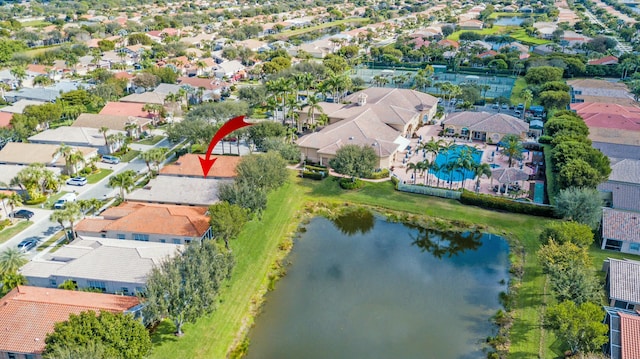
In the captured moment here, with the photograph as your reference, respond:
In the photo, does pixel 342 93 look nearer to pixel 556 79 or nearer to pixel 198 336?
pixel 556 79

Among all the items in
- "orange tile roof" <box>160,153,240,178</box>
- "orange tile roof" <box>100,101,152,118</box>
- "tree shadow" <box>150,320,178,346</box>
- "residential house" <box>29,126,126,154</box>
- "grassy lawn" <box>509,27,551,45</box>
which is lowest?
"tree shadow" <box>150,320,178,346</box>

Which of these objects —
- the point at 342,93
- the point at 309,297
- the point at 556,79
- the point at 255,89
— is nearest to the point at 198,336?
the point at 309,297

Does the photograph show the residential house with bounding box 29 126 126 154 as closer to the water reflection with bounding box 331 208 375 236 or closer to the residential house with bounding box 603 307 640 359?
the water reflection with bounding box 331 208 375 236

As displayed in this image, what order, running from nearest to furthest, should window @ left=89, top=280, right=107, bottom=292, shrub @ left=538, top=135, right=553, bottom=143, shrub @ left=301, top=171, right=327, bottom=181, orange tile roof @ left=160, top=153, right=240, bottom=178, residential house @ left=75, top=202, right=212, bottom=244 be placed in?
window @ left=89, top=280, right=107, bottom=292, residential house @ left=75, top=202, right=212, bottom=244, orange tile roof @ left=160, top=153, right=240, bottom=178, shrub @ left=301, top=171, right=327, bottom=181, shrub @ left=538, top=135, right=553, bottom=143

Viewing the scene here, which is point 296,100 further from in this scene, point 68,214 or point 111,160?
point 68,214

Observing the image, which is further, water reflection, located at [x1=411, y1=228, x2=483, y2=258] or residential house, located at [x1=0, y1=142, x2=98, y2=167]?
residential house, located at [x1=0, y1=142, x2=98, y2=167]

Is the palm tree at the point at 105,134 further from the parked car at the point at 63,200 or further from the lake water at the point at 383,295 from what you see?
the lake water at the point at 383,295

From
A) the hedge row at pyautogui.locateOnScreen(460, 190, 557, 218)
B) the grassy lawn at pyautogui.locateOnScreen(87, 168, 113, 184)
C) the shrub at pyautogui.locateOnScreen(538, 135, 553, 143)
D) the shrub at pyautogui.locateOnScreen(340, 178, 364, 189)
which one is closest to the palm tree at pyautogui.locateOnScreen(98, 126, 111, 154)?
the grassy lawn at pyautogui.locateOnScreen(87, 168, 113, 184)

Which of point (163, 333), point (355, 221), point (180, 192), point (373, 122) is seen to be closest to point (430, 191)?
point (355, 221)
